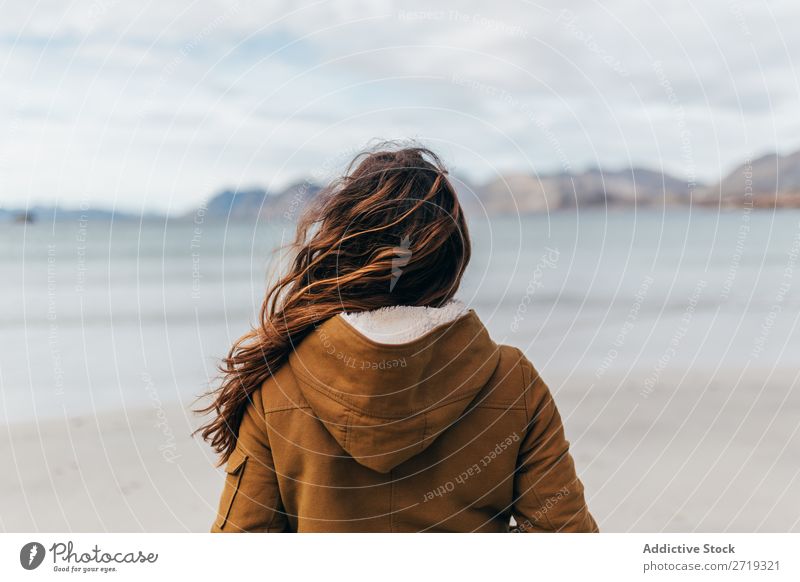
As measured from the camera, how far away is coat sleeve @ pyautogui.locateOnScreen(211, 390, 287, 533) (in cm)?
155

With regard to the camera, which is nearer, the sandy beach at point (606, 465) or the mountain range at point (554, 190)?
the mountain range at point (554, 190)

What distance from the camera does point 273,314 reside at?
1.57m

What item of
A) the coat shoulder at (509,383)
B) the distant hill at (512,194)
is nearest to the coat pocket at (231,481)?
the coat shoulder at (509,383)

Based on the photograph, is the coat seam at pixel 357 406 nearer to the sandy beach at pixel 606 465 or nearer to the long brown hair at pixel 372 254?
the long brown hair at pixel 372 254

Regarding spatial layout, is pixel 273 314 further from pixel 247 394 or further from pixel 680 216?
pixel 680 216

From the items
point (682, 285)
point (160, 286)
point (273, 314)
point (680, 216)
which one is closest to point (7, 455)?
point (273, 314)

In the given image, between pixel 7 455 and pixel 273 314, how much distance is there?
4.20m

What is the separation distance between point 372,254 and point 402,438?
387 mm

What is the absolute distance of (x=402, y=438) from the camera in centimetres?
143
